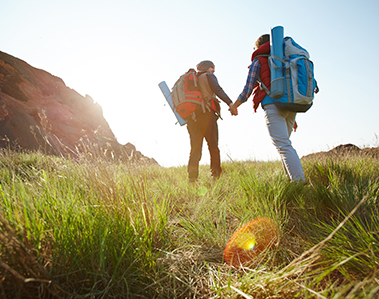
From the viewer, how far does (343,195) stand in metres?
1.63

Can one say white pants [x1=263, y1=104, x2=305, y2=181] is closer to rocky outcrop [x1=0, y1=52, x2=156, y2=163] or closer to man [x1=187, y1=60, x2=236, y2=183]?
man [x1=187, y1=60, x2=236, y2=183]

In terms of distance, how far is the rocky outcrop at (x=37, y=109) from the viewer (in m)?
17.8

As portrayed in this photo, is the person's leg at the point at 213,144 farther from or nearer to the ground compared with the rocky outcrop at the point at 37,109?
nearer to the ground

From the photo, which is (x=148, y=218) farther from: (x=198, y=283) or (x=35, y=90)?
(x=35, y=90)

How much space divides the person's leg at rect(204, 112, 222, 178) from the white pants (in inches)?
51.2

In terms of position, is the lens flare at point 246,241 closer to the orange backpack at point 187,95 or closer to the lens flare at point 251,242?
the lens flare at point 251,242

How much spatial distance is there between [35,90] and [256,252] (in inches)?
1237

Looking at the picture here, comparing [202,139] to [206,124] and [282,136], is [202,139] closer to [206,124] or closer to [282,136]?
[206,124]

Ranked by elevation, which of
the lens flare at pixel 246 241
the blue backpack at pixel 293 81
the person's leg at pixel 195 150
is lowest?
the lens flare at pixel 246 241

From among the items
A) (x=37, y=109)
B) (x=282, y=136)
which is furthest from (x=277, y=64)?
(x=37, y=109)

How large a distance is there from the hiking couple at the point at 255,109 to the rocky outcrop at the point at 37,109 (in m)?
13.1

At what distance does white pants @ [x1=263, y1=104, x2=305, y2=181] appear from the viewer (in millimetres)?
2359

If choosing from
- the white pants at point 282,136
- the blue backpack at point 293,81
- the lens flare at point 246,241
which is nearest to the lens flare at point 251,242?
the lens flare at point 246,241

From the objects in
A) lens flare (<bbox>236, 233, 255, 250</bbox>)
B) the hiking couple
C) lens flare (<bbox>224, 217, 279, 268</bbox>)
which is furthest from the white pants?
lens flare (<bbox>236, 233, 255, 250</bbox>)
